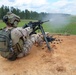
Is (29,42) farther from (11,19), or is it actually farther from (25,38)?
(11,19)

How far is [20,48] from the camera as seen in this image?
23.6ft

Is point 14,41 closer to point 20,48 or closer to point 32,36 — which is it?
point 20,48

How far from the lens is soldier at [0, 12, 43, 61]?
6988 millimetres

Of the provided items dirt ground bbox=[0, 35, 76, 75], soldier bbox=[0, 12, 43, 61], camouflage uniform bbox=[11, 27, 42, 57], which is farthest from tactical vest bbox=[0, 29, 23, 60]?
dirt ground bbox=[0, 35, 76, 75]

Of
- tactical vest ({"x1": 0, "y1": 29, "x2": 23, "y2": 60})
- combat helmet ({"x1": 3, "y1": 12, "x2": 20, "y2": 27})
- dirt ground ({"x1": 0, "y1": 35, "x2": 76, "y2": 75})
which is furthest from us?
combat helmet ({"x1": 3, "y1": 12, "x2": 20, "y2": 27})

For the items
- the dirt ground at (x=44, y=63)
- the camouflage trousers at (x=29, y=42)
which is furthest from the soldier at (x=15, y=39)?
the dirt ground at (x=44, y=63)

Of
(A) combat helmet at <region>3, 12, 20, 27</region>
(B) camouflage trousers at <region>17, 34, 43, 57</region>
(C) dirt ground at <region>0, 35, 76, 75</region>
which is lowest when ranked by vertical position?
(C) dirt ground at <region>0, 35, 76, 75</region>

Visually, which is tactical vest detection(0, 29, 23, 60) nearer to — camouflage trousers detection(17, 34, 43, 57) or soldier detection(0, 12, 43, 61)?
soldier detection(0, 12, 43, 61)

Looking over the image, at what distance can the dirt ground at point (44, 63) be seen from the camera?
626 cm

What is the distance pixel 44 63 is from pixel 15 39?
3.60 feet

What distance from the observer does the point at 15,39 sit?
698 centimetres

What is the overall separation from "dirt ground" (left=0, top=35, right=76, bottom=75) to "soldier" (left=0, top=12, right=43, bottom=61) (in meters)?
0.20

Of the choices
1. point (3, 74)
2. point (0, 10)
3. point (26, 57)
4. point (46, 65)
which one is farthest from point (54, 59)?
point (0, 10)

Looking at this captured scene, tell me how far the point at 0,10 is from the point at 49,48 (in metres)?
68.7
